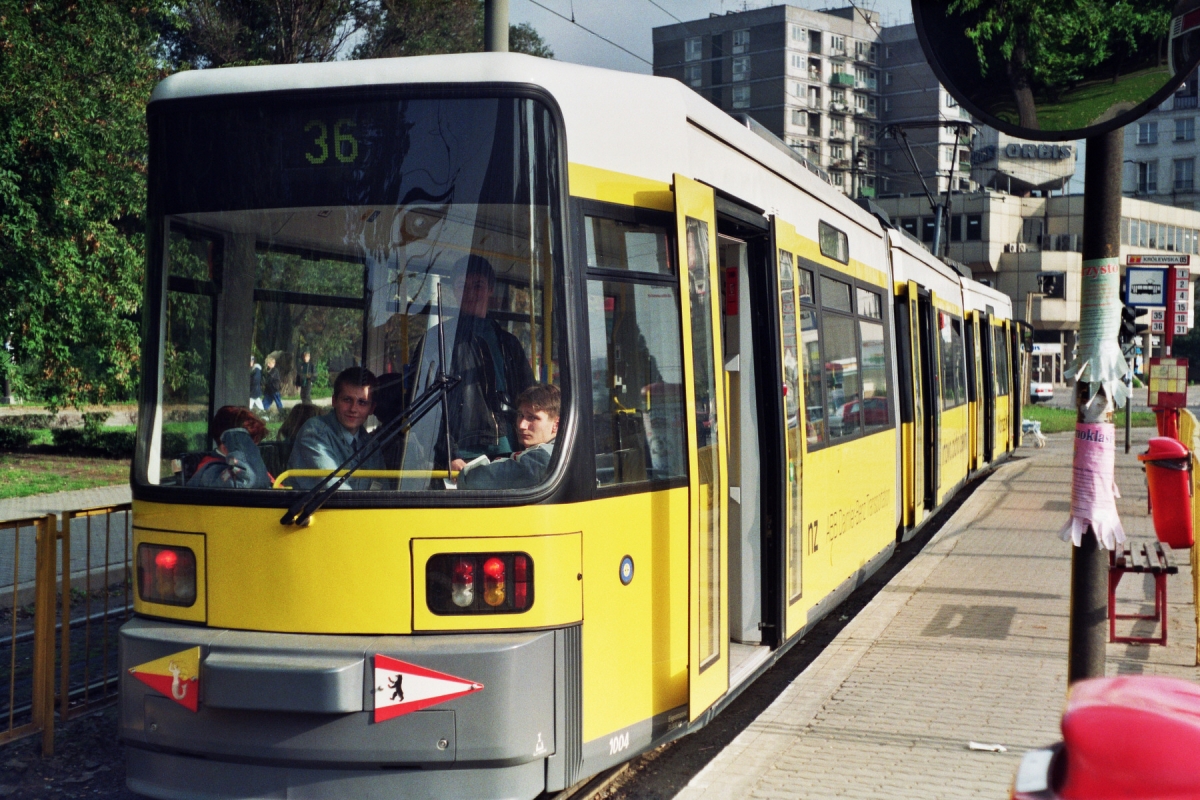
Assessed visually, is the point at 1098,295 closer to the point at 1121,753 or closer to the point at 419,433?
the point at 419,433

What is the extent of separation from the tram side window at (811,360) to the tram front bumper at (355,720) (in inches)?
127

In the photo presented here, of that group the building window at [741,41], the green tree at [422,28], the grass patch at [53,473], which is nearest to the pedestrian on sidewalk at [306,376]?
the grass patch at [53,473]

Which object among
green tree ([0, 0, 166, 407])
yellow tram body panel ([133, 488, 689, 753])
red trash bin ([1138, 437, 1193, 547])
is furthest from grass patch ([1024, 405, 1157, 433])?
yellow tram body panel ([133, 488, 689, 753])

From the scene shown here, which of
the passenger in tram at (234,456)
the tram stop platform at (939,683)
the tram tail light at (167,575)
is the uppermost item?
the passenger in tram at (234,456)

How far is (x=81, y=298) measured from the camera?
16.3m

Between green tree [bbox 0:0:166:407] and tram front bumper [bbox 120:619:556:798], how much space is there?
1174 centimetres

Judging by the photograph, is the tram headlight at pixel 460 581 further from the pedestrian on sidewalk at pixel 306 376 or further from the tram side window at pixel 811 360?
the tram side window at pixel 811 360

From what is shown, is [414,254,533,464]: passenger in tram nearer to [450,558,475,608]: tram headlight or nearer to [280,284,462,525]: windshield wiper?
[280,284,462,525]: windshield wiper

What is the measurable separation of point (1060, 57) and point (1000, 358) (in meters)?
18.3

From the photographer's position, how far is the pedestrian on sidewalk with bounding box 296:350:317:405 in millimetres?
4680

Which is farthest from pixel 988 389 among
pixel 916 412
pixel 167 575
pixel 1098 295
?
pixel 167 575

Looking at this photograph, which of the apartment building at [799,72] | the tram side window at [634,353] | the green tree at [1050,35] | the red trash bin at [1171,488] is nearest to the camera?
the green tree at [1050,35]

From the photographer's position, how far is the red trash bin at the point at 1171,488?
25.2 feet

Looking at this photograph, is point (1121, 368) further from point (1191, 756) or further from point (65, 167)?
point (65, 167)
